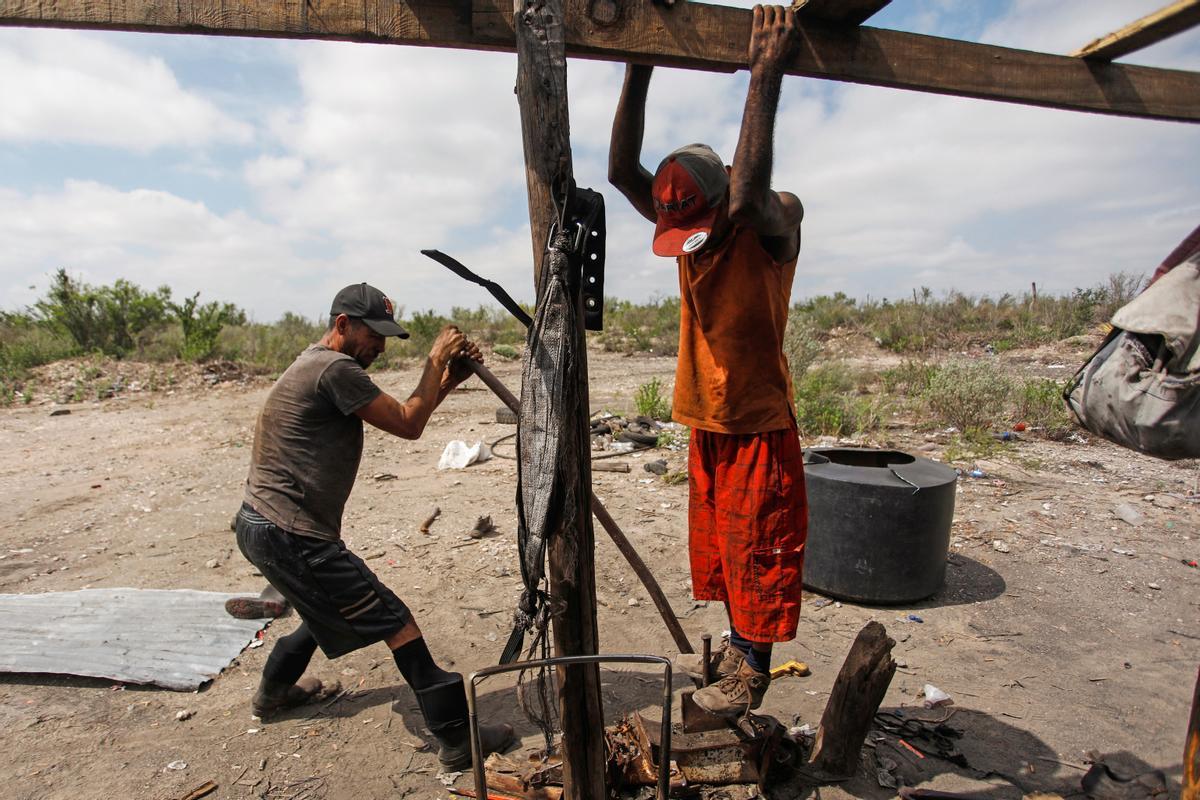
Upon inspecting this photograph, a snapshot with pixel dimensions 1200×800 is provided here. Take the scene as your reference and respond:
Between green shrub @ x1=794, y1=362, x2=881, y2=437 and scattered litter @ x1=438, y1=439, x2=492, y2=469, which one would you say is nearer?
scattered litter @ x1=438, y1=439, x2=492, y2=469

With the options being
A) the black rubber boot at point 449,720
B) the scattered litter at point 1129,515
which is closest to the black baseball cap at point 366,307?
the black rubber boot at point 449,720

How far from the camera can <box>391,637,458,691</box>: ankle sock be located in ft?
8.77

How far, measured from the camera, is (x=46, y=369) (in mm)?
12156

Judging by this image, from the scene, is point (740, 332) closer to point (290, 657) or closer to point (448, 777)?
point (448, 777)

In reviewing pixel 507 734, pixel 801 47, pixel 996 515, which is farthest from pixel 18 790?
pixel 996 515

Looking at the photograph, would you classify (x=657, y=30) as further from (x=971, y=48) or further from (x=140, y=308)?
(x=140, y=308)

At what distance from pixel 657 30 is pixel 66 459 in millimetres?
8588

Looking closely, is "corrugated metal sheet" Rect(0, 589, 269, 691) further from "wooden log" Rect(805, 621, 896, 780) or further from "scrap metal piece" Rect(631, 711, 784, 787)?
"wooden log" Rect(805, 621, 896, 780)

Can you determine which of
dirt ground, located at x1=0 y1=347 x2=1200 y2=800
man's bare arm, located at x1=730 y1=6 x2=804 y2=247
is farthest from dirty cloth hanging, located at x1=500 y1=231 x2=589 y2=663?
dirt ground, located at x1=0 y1=347 x2=1200 y2=800

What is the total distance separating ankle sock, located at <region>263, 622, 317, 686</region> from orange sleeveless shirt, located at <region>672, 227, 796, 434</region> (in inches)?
75.9

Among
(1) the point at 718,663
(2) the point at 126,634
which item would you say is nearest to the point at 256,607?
(2) the point at 126,634

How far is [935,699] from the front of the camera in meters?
3.03

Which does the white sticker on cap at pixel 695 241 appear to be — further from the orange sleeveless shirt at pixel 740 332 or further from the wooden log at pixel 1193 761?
the wooden log at pixel 1193 761

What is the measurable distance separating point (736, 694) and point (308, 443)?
1.89 metres
